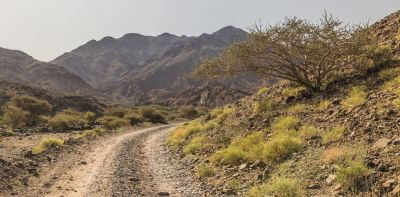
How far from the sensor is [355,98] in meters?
18.0

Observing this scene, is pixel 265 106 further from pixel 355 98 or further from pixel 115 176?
pixel 115 176

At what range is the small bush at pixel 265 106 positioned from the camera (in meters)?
24.2

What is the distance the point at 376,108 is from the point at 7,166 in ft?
45.1

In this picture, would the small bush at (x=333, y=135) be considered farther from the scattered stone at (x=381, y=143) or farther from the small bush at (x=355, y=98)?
the small bush at (x=355, y=98)

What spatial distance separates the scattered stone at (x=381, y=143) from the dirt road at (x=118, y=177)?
522 cm

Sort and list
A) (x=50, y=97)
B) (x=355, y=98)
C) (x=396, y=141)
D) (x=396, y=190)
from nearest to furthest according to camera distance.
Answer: (x=396, y=190) → (x=396, y=141) → (x=355, y=98) → (x=50, y=97)

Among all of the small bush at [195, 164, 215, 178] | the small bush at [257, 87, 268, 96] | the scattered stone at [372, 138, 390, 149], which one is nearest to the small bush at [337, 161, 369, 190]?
the scattered stone at [372, 138, 390, 149]

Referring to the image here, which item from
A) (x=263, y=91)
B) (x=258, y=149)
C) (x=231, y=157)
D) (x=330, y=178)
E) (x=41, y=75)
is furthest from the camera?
(x=41, y=75)

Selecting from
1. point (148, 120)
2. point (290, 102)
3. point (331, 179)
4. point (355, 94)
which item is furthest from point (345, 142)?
point (148, 120)

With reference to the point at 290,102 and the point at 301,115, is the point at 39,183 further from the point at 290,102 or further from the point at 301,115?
the point at 290,102

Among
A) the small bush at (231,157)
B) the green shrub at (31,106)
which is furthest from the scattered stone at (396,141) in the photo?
the green shrub at (31,106)

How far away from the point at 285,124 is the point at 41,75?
533ft

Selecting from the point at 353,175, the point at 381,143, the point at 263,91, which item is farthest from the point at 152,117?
the point at 353,175

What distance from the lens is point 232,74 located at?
Answer: 2586 cm
